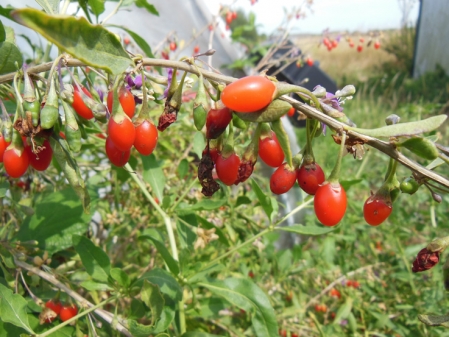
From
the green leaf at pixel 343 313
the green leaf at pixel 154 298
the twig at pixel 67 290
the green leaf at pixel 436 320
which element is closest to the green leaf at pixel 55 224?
the twig at pixel 67 290

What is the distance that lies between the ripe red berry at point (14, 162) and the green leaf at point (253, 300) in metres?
0.56

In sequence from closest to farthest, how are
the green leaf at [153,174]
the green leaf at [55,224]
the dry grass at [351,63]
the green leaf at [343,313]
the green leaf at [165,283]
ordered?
the green leaf at [165,283] < the green leaf at [55,224] < the green leaf at [153,174] < the green leaf at [343,313] < the dry grass at [351,63]

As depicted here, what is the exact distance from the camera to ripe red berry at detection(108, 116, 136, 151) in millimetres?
665

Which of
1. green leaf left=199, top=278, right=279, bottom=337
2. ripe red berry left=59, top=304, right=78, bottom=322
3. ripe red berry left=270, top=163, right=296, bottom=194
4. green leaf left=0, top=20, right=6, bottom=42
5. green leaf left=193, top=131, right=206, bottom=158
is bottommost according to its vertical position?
ripe red berry left=59, top=304, right=78, bottom=322

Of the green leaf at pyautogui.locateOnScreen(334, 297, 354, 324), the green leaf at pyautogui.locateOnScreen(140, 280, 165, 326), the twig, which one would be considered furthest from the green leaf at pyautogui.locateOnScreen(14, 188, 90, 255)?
the green leaf at pyautogui.locateOnScreen(334, 297, 354, 324)

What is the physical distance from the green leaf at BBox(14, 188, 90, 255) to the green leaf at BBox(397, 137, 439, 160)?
36.1 inches

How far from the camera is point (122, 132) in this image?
0.67 m

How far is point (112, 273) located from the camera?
1.00m

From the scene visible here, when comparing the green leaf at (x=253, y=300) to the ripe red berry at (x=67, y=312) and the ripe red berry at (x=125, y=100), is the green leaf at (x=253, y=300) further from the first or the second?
the ripe red berry at (x=125, y=100)

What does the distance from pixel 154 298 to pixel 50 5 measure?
25.4 inches

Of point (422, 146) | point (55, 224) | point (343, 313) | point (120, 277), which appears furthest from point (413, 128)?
point (343, 313)

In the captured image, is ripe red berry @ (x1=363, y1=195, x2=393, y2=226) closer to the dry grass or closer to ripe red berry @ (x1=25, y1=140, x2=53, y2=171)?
ripe red berry @ (x1=25, y1=140, x2=53, y2=171)

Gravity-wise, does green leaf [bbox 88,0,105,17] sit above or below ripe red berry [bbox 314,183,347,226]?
above

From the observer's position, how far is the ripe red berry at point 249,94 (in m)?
0.57
